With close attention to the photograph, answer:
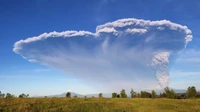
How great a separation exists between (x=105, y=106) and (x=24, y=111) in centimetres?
1348

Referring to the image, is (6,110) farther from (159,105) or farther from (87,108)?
(159,105)

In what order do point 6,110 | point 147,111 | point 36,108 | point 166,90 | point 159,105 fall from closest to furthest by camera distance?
point 6,110 < point 36,108 < point 147,111 < point 159,105 < point 166,90

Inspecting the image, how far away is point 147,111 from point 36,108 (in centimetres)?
1777

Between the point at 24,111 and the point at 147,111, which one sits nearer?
the point at 24,111

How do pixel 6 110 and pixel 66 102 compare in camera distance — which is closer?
pixel 6 110

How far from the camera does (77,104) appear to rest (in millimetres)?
33938

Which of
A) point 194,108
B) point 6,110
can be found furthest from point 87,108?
point 194,108

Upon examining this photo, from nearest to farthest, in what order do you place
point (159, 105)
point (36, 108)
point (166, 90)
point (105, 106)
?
point (36, 108) < point (105, 106) < point (159, 105) < point (166, 90)

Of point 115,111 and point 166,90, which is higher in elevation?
point 166,90

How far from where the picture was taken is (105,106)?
34.5 metres

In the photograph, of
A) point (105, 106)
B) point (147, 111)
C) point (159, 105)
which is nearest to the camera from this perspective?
point (147, 111)

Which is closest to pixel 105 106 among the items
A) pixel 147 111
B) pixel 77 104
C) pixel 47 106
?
pixel 77 104

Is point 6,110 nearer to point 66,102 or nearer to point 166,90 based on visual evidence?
point 66,102

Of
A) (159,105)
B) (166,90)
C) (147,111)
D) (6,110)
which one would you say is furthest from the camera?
(166,90)
